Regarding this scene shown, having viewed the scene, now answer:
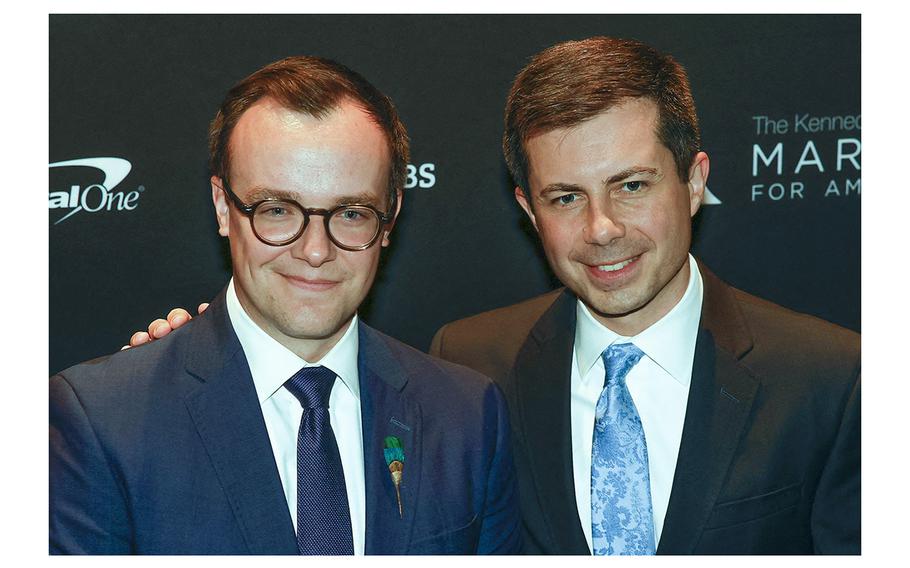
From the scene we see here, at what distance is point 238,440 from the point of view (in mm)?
2709

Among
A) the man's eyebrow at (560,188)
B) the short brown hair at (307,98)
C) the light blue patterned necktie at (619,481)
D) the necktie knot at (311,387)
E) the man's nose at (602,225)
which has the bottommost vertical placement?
the light blue patterned necktie at (619,481)

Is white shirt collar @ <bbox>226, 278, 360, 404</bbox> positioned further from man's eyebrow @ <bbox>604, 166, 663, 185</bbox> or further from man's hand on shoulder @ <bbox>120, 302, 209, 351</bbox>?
man's eyebrow @ <bbox>604, 166, 663, 185</bbox>

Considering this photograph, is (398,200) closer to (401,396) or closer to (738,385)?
(401,396)

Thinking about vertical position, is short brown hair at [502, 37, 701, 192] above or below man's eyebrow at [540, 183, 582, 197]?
above

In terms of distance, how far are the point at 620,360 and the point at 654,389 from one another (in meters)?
0.14

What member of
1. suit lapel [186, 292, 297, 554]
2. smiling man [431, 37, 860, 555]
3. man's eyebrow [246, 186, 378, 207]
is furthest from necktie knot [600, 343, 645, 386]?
suit lapel [186, 292, 297, 554]

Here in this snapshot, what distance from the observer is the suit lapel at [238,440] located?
2.66 m

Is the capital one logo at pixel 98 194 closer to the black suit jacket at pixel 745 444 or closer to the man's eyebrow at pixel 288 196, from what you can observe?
the man's eyebrow at pixel 288 196

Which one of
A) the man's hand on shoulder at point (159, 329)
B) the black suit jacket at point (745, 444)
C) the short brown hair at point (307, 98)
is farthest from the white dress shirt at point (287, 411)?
the black suit jacket at point (745, 444)

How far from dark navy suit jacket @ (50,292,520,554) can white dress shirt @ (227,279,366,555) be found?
0.04m

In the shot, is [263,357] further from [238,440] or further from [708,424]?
[708,424]

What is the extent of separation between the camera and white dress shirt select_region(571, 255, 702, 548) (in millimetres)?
3031

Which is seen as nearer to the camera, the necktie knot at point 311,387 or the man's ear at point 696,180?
the necktie knot at point 311,387

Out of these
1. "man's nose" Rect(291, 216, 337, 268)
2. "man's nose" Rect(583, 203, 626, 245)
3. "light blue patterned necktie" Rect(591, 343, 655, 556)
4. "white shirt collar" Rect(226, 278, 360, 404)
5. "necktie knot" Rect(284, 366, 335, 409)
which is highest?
"man's nose" Rect(583, 203, 626, 245)
